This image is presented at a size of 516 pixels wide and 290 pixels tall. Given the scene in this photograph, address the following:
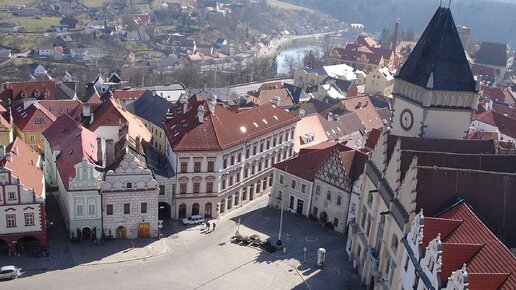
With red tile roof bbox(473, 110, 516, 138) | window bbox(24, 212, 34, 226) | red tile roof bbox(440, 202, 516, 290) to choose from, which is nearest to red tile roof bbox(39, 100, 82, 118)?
window bbox(24, 212, 34, 226)

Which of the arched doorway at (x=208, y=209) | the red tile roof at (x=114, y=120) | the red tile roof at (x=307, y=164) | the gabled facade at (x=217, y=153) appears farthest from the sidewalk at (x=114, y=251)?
the red tile roof at (x=307, y=164)

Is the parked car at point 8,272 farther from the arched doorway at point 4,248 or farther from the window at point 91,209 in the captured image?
the window at point 91,209

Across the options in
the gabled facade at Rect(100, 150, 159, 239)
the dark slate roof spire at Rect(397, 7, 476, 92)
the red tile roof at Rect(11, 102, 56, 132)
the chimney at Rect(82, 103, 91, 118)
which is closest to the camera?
the dark slate roof spire at Rect(397, 7, 476, 92)

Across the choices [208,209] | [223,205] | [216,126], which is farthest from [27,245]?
[216,126]

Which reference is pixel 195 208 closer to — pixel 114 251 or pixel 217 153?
pixel 217 153

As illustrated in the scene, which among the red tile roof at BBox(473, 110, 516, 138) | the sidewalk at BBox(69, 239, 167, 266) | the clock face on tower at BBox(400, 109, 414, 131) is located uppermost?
the clock face on tower at BBox(400, 109, 414, 131)

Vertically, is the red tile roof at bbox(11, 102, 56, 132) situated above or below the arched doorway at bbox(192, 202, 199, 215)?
above

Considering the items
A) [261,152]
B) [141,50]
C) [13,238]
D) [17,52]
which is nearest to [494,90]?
[261,152]

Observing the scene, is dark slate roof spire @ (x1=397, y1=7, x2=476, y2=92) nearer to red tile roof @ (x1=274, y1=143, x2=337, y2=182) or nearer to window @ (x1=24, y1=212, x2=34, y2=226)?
red tile roof @ (x1=274, y1=143, x2=337, y2=182)
